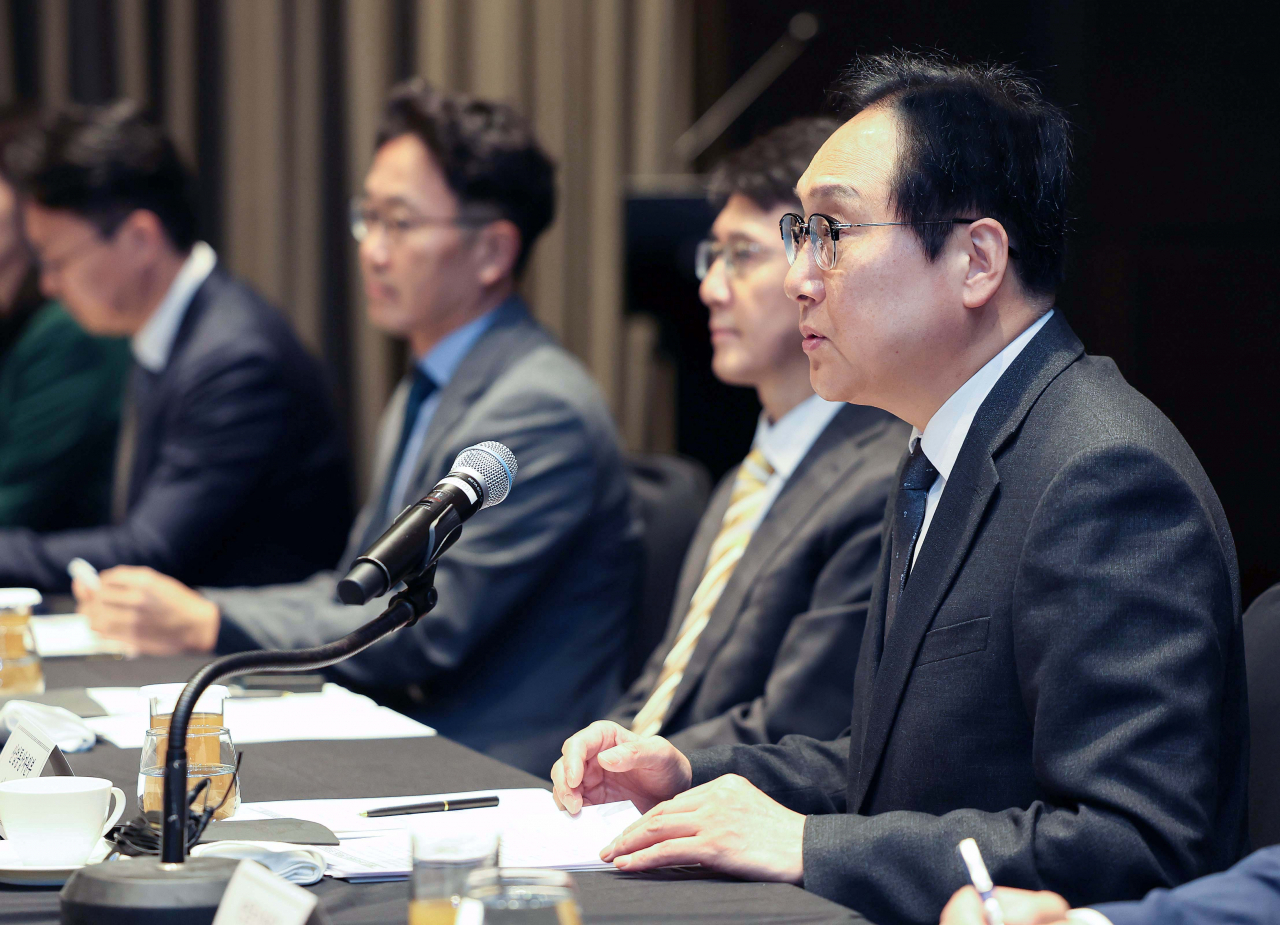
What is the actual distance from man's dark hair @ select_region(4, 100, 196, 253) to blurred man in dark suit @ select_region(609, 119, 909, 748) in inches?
66.1

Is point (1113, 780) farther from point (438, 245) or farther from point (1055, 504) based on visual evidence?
point (438, 245)

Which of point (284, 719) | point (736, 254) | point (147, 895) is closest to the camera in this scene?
point (147, 895)

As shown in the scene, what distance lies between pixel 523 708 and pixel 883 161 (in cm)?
128

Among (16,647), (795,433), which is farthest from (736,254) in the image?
(16,647)

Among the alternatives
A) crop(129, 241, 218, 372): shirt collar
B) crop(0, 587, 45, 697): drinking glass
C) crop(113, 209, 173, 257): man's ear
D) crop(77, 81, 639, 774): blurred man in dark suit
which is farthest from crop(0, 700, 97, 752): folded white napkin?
crop(113, 209, 173, 257): man's ear

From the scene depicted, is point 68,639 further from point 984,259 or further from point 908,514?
point 984,259

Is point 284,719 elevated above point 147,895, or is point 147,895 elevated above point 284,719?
point 147,895

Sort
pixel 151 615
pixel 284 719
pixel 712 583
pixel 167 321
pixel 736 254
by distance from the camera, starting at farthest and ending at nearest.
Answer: pixel 167 321
pixel 151 615
pixel 736 254
pixel 712 583
pixel 284 719

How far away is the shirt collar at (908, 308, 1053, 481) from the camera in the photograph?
1.33 m

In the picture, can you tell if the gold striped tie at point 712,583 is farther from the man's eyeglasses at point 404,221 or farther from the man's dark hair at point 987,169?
the man's eyeglasses at point 404,221

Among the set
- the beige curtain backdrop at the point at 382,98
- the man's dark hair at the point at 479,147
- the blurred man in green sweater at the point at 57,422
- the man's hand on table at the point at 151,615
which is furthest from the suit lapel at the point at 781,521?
the beige curtain backdrop at the point at 382,98

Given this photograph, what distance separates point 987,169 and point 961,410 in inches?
8.7

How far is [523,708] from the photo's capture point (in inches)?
92.2

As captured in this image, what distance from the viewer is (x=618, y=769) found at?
131cm
